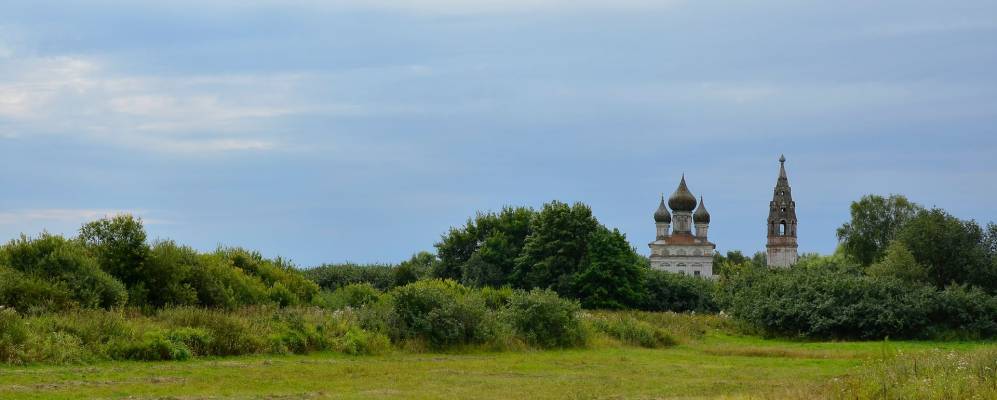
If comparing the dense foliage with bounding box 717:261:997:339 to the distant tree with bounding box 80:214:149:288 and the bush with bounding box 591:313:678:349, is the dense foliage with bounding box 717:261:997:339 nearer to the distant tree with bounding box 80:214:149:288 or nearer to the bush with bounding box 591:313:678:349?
the bush with bounding box 591:313:678:349

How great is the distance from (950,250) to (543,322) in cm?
2516

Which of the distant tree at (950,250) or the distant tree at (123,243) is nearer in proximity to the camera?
the distant tree at (123,243)

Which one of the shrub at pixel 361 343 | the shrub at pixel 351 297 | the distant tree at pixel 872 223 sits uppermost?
the distant tree at pixel 872 223

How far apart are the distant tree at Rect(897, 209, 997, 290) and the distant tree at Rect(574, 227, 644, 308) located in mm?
17443

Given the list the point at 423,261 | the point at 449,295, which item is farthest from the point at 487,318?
the point at 423,261

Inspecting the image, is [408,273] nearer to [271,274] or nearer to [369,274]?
[369,274]

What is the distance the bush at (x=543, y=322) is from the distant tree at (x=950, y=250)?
22.7m

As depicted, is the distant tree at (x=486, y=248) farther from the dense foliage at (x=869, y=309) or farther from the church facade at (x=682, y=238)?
the church facade at (x=682, y=238)

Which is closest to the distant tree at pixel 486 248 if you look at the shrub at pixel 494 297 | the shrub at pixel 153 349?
A: the shrub at pixel 494 297

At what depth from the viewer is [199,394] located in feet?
73.3

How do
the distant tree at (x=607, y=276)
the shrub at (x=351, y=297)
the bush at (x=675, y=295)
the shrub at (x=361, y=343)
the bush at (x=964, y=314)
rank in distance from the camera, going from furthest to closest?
the bush at (x=675, y=295), the distant tree at (x=607, y=276), the bush at (x=964, y=314), the shrub at (x=351, y=297), the shrub at (x=361, y=343)

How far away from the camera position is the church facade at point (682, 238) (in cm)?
13800

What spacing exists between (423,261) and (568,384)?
91.3 metres

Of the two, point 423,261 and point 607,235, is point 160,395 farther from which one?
point 423,261
